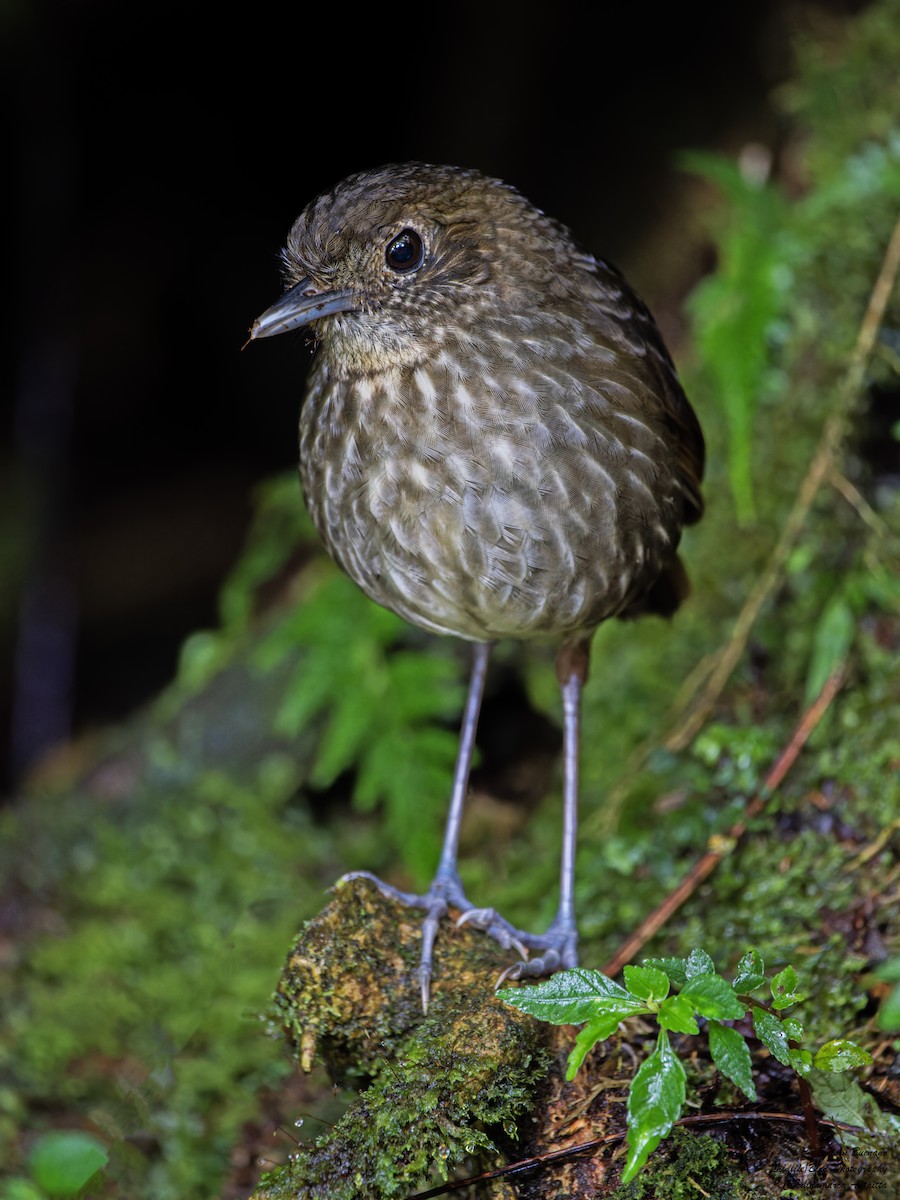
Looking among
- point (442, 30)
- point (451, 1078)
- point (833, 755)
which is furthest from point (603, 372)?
point (442, 30)

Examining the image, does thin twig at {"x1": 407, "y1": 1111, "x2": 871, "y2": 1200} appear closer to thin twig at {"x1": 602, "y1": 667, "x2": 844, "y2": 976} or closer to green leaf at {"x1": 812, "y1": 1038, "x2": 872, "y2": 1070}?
green leaf at {"x1": 812, "y1": 1038, "x2": 872, "y2": 1070}

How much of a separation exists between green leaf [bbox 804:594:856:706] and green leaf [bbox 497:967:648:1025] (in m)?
1.84

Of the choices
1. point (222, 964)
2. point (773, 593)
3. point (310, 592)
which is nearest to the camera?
point (773, 593)

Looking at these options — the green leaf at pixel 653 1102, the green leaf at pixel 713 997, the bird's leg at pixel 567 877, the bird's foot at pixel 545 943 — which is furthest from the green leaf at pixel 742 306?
the green leaf at pixel 653 1102

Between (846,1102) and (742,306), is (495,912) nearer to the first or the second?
(846,1102)

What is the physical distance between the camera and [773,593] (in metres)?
4.35

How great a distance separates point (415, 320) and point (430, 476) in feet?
1.30

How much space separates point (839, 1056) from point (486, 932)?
110 centimetres

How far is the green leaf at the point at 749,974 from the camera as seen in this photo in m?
2.20

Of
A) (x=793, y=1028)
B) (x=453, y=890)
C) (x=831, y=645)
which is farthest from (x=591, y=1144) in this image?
(x=831, y=645)

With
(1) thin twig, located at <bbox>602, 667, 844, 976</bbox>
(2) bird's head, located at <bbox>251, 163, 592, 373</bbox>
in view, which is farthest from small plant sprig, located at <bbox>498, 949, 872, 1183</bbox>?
(2) bird's head, located at <bbox>251, 163, 592, 373</bbox>

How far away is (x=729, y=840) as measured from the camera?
3502 millimetres

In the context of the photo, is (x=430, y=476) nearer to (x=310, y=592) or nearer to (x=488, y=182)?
(x=488, y=182)

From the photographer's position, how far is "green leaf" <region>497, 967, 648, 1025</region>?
2191mm
